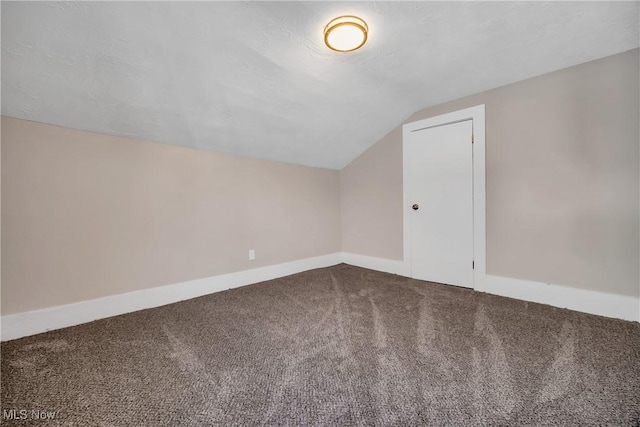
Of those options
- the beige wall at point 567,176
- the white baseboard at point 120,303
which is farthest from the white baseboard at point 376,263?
the white baseboard at point 120,303

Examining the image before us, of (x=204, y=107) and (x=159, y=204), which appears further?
(x=159, y=204)

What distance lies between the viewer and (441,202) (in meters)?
2.84

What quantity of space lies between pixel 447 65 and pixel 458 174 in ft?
3.65

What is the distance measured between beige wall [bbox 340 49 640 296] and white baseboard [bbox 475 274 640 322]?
0.18 ft

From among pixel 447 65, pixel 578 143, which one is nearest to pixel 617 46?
pixel 578 143

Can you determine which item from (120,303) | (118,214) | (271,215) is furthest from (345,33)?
(120,303)

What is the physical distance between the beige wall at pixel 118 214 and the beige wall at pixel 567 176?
243 cm

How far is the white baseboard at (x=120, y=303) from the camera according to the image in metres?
1.73

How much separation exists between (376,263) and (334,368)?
2252 mm

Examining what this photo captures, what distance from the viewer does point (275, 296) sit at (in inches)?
98.2

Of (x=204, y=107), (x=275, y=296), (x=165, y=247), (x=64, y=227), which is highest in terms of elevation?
(x=204, y=107)

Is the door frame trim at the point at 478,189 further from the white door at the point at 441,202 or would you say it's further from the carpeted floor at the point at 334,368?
the carpeted floor at the point at 334,368

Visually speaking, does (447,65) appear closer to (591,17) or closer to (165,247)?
(591,17)

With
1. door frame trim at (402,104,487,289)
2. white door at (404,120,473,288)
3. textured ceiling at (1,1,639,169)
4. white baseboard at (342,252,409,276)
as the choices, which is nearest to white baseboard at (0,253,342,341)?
white baseboard at (342,252,409,276)
